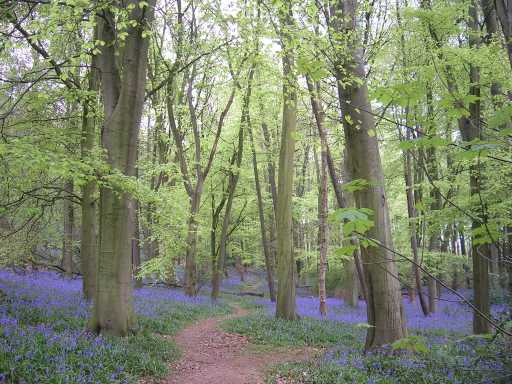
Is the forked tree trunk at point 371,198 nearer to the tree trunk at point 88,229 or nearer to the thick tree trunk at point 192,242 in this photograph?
the tree trunk at point 88,229

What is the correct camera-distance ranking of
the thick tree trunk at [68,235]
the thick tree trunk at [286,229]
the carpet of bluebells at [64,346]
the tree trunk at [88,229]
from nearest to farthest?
the carpet of bluebells at [64,346], the tree trunk at [88,229], the thick tree trunk at [286,229], the thick tree trunk at [68,235]

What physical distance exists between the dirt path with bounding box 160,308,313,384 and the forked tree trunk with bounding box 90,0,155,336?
5.29ft

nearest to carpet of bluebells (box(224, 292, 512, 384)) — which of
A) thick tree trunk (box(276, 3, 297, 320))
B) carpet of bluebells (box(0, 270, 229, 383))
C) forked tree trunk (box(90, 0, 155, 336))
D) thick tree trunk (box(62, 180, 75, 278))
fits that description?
thick tree trunk (box(276, 3, 297, 320))

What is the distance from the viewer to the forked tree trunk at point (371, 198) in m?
7.17

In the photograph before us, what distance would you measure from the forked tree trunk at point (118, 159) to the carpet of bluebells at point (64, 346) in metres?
0.60

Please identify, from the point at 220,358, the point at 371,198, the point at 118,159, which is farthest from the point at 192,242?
the point at 371,198

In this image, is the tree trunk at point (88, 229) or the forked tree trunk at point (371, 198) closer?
the forked tree trunk at point (371, 198)

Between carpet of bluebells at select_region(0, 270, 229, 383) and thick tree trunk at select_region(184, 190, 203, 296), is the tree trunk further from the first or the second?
thick tree trunk at select_region(184, 190, 203, 296)

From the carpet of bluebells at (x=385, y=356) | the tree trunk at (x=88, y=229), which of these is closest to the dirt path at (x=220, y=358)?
the carpet of bluebells at (x=385, y=356)

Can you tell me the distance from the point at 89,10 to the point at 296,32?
3.54 metres

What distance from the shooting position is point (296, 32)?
6574 millimetres

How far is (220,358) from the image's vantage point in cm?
855

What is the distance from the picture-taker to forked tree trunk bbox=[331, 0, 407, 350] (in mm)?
7172

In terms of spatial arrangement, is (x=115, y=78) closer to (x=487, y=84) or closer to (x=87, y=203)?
(x=87, y=203)
